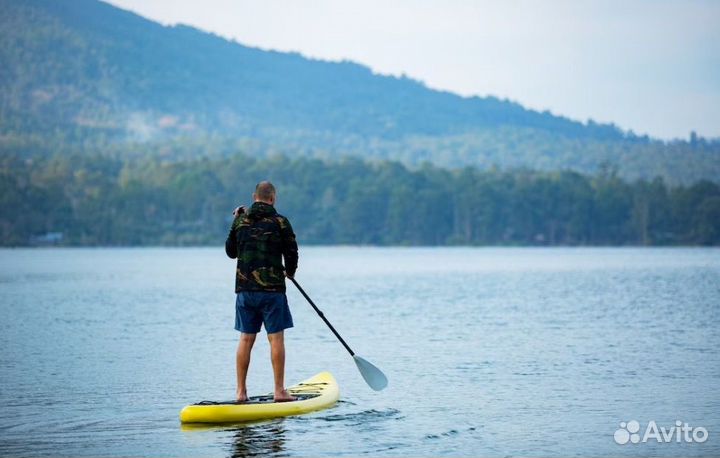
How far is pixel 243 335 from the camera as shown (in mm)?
13258

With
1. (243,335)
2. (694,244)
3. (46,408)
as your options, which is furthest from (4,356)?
(694,244)

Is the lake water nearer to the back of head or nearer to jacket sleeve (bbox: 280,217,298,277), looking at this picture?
jacket sleeve (bbox: 280,217,298,277)

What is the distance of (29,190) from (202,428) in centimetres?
14342

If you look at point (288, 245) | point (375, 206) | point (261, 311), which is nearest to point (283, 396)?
point (261, 311)

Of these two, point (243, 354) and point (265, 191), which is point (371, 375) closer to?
point (243, 354)

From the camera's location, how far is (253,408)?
523 inches

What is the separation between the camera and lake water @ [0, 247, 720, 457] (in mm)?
12273

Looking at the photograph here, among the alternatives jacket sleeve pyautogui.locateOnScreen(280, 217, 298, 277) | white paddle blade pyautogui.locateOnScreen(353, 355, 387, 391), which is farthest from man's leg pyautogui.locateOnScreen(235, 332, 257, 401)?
white paddle blade pyautogui.locateOnScreen(353, 355, 387, 391)

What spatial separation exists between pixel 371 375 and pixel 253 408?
236cm

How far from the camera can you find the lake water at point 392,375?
1227 centimetres

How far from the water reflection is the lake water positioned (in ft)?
0.08

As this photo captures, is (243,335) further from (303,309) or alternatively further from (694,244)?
(694,244)

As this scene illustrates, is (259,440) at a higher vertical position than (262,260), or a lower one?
lower

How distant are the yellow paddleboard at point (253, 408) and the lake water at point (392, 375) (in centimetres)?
18
